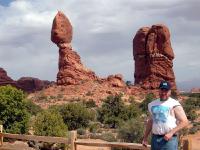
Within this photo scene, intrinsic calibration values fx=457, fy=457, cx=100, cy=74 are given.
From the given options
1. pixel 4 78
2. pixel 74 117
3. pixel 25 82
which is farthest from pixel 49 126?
pixel 25 82

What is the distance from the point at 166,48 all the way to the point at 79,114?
36.0m

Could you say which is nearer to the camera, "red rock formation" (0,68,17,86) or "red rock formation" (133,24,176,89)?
"red rock formation" (133,24,176,89)

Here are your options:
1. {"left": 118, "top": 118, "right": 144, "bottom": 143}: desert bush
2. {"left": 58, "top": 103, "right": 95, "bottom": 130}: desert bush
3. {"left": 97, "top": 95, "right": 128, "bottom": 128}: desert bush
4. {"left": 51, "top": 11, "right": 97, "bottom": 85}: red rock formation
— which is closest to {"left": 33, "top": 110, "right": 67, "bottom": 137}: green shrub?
{"left": 118, "top": 118, "right": 144, "bottom": 143}: desert bush

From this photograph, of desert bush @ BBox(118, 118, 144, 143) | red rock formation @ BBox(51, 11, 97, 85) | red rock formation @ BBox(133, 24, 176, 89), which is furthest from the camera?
red rock formation @ BBox(133, 24, 176, 89)

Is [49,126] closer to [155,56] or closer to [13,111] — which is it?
[13,111]

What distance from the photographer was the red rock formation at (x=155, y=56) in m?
65.6

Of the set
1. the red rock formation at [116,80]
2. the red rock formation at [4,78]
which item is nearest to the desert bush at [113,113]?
the red rock formation at [116,80]

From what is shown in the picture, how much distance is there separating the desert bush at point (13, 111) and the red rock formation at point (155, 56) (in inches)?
1660

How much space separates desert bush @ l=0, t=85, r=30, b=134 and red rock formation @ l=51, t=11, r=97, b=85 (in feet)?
132

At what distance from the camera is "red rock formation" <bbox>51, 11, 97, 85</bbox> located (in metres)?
64.8

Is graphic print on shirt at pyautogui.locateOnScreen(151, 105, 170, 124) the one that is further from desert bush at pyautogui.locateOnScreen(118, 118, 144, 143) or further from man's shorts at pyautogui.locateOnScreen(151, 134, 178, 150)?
desert bush at pyautogui.locateOnScreen(118, 118, 144, 143)

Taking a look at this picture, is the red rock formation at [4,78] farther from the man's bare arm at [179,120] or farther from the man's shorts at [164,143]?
the man's bare arm at [179,120]

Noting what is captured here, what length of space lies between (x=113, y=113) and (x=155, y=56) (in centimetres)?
2967

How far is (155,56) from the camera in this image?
6606 cm
